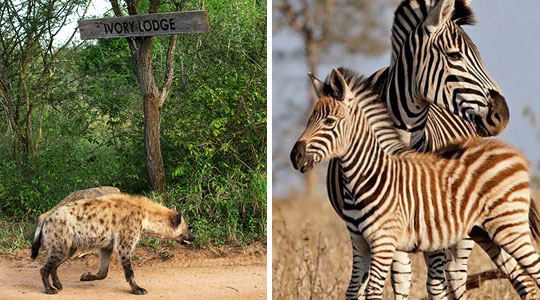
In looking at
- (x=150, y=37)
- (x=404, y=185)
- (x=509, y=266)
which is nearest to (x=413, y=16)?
(x=404, y=185)

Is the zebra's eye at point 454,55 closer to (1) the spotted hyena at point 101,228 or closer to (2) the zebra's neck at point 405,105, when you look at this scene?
(2) the zebra's neck at point 405,105

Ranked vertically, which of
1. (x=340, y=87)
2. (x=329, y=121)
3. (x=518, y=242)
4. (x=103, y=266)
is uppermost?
(x=340, y=87)

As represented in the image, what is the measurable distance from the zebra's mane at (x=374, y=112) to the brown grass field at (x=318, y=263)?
35.7 inches

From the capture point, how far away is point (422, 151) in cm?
246

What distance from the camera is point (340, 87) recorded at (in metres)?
2.31

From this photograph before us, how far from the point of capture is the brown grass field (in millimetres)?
3279

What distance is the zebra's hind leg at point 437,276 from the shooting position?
2.51 meters

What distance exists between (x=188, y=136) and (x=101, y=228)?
7.33ft

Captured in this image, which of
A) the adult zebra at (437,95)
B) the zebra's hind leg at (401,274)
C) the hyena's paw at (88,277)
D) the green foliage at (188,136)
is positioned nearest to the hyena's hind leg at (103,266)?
the hyena's paw at (88,277)

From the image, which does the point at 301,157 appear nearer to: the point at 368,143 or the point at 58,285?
the point at 368,143

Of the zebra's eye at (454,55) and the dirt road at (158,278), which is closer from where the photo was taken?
the zebra's eye at (454,55)

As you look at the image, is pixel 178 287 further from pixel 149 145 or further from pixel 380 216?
pixel 380 216

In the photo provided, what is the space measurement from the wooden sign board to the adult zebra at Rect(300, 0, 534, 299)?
138 inches

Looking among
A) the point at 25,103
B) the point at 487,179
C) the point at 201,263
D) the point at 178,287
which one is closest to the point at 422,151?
the point at 487,179
